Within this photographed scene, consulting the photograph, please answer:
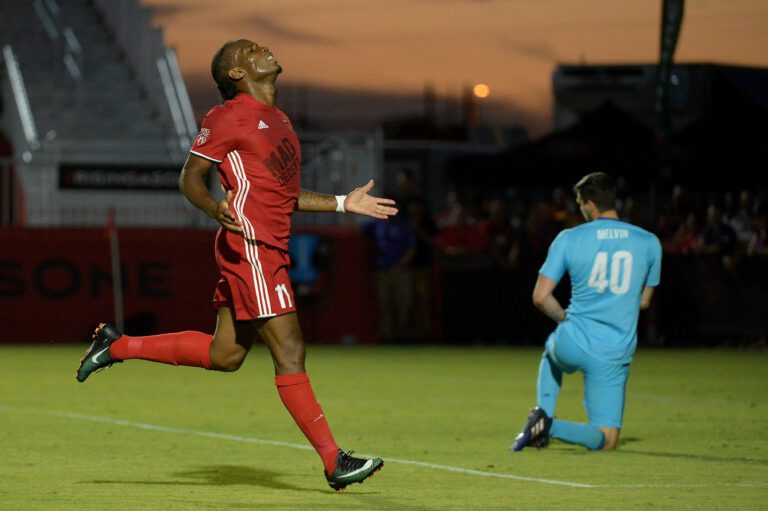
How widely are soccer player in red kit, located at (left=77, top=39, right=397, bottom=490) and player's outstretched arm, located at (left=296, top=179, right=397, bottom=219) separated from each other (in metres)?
0.07

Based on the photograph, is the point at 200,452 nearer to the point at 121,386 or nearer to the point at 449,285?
the point at 121,386

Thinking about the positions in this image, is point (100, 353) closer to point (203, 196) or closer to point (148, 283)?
point (203, 196)

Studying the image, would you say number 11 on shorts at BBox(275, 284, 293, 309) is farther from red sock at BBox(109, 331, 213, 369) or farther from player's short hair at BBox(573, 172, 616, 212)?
player's short hair at BBox(573, 172, 616, 212)

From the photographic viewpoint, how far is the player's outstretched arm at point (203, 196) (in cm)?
744

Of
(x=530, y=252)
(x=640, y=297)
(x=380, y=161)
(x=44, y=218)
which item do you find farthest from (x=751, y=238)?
(x=640, y=297)

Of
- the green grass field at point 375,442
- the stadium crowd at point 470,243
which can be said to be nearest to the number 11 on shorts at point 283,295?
the green grass field at point 375,442

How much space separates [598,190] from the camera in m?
9.73

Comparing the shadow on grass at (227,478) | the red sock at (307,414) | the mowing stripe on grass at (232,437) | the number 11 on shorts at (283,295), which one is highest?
the number 11 on shorts at (283,295)

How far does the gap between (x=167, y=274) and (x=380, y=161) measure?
3.63m

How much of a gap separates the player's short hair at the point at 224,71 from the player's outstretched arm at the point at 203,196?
0.42m

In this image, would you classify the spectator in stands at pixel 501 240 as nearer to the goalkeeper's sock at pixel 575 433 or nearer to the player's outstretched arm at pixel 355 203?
the goalkeeper's sock at pixel 575 433

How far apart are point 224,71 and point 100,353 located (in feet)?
5.36

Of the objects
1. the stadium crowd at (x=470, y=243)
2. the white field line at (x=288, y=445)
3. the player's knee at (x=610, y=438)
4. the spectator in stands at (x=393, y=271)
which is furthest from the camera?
the spectator in stands at (x=393, y=271)

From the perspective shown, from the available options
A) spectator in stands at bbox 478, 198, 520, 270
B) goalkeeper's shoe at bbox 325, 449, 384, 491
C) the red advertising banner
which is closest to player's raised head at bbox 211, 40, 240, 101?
goalkeeper's shoe at bbox 325, 449, 384, 491
